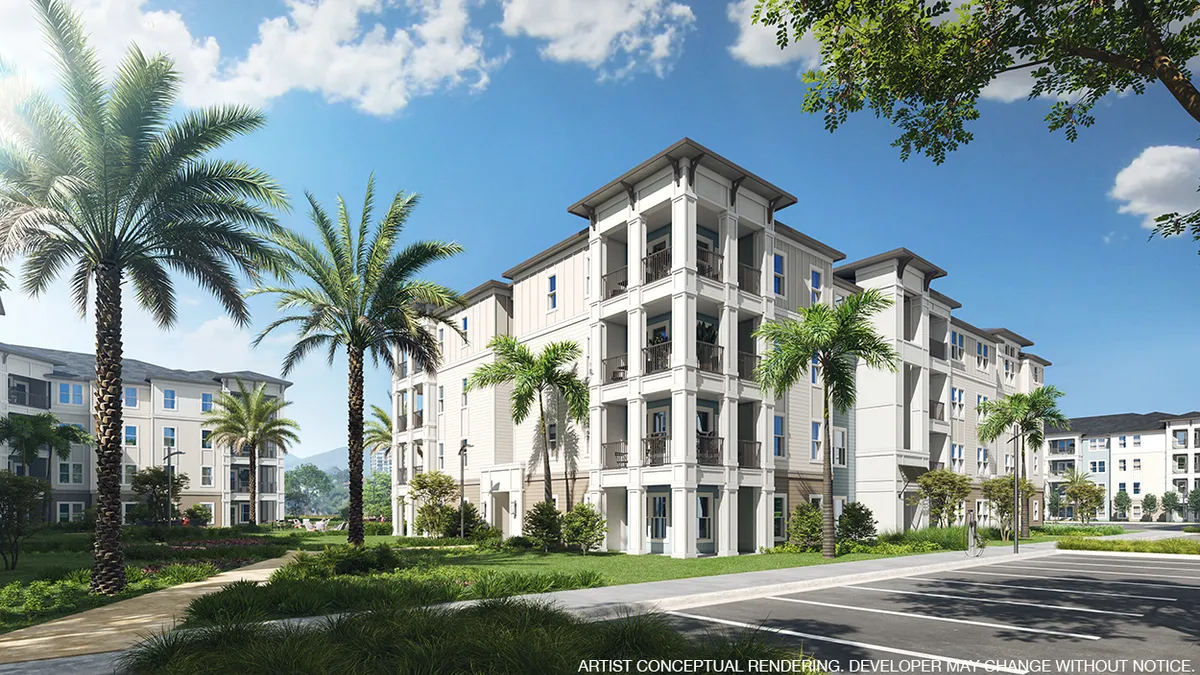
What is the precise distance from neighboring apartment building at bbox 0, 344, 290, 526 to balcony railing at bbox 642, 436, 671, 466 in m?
44.9

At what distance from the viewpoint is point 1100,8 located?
1240 centimetres

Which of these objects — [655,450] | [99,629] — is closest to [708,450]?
[655,450]

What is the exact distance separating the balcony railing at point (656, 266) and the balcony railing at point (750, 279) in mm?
3207

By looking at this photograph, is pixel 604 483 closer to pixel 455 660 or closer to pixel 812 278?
pixel 812 278

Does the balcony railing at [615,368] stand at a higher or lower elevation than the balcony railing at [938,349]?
lower

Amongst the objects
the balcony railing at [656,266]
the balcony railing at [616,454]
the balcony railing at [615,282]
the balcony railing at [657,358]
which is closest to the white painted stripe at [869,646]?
the balcony railing at [657,358]

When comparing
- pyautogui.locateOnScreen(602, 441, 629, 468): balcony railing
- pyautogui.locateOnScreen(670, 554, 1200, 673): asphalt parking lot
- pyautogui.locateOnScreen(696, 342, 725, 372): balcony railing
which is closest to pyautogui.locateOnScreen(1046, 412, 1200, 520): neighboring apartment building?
pyautogui.locateOnScreen(696, 342, 725, 372): balcony railing

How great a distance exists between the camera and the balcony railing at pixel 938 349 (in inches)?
1703

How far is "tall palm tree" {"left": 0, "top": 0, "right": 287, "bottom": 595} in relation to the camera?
18.2 m

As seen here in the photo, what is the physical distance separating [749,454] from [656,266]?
824 cm

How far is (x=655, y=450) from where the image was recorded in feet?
99.4

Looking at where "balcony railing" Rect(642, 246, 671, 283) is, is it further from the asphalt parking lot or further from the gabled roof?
the asphalt parking lot

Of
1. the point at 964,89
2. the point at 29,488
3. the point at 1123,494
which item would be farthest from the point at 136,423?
the point at 1123,494

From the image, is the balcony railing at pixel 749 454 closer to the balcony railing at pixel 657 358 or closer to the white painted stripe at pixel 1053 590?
the balcony railing at pixel 657 358
